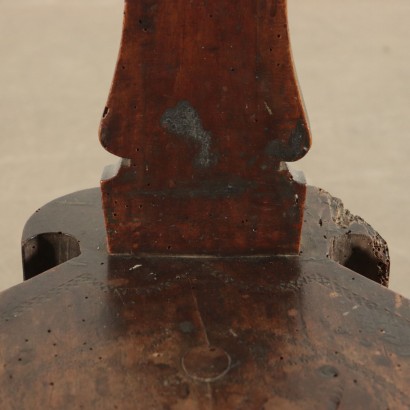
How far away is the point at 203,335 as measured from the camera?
2412mm

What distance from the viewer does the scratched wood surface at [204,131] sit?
2.40 m

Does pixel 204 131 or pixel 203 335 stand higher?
pixel 204 131

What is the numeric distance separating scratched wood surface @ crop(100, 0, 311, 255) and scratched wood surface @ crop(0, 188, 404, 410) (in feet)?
0.35

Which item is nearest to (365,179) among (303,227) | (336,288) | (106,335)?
(303,227)

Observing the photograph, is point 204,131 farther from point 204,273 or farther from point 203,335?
point 203,335

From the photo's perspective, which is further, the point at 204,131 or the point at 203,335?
the point at 204,131

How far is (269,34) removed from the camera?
240cm

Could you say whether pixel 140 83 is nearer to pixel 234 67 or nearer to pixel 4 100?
pixel 234 67

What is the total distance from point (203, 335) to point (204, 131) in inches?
23.7

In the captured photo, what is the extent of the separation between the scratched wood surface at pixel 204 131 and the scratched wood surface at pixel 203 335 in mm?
105

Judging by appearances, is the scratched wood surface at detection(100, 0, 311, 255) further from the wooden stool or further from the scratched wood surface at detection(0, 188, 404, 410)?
the scratched wood surface at detection(0, 188, 404, 410)

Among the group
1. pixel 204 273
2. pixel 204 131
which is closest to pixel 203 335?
pixel 204 273

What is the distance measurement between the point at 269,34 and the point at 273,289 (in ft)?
2.46

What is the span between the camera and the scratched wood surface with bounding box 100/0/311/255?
240cm
